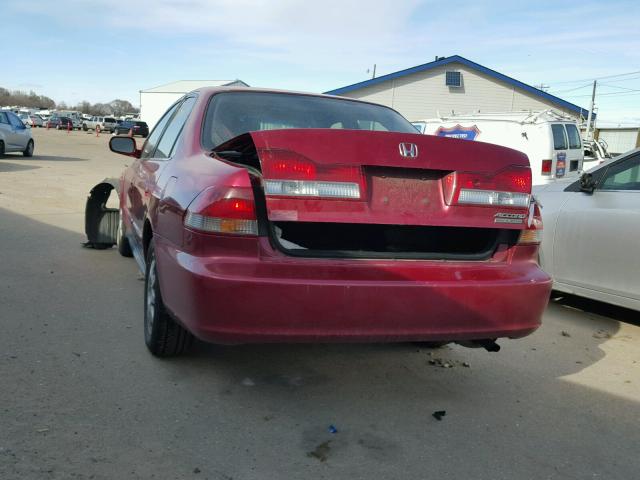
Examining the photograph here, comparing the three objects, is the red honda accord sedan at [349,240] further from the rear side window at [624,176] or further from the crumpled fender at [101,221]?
the crumpled fender at [101,221]

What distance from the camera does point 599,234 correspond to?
488cm

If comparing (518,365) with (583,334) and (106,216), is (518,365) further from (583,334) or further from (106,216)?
(106,216)

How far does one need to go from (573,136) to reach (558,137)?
0.82 m

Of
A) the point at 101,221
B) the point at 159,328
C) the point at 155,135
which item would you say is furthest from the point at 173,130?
the point at 101,221

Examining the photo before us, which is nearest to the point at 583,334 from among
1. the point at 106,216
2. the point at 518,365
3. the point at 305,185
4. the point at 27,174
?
the point at 518,365

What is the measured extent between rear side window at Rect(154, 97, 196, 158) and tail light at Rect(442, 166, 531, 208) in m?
1.92

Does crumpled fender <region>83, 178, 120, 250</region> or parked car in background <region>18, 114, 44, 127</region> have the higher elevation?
parked car in background <region>18, 114, 44, 127</region>

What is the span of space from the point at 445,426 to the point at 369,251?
3.17 ft

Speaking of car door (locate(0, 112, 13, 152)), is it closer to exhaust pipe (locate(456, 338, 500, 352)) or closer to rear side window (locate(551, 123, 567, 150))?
rear side window (locate(551, 123, 567, 150))

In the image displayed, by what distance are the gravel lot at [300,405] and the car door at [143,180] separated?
75cm

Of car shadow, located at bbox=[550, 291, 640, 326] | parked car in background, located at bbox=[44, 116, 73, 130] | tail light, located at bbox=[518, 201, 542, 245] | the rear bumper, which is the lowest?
car shadow, located at bbox=[550, 291, 640, 326]

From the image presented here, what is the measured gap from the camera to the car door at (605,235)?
4.68 metres

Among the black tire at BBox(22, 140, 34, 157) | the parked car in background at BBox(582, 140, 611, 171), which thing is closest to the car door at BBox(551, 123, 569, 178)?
the parked car in background at BBox(582, 140, 611, 171)

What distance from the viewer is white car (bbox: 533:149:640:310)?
469 cm
